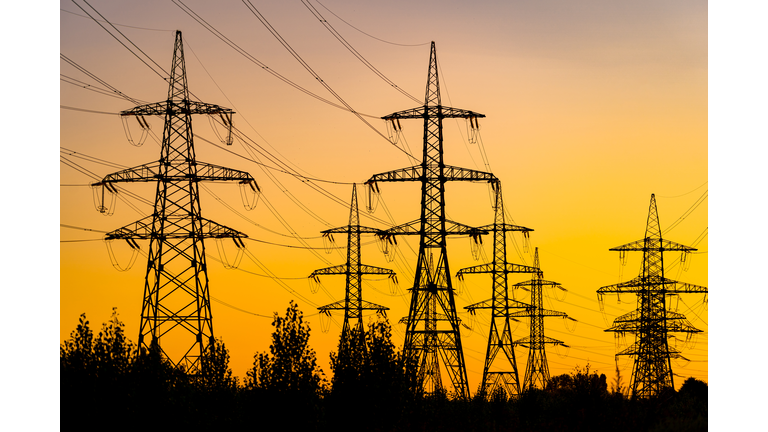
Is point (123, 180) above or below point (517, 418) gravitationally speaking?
above

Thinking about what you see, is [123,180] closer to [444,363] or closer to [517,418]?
[444,363]

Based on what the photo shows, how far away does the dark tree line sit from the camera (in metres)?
38.3

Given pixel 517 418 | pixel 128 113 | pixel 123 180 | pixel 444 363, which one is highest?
pixel 128 113

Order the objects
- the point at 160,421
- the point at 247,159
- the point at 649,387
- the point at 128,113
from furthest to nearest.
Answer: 1. the point at 649,387
2. the point at 247,159
3. the point at 128,113
4. the point at 160,421

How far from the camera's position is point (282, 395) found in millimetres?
40125

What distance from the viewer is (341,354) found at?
44.2 meters

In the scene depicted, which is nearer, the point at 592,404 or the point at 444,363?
the point at 592,404

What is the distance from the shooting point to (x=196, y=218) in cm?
4681

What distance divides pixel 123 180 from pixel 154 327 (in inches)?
354

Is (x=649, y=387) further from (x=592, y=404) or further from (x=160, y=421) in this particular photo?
(x=160, y=421)

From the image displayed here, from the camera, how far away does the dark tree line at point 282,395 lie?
3828 cm
